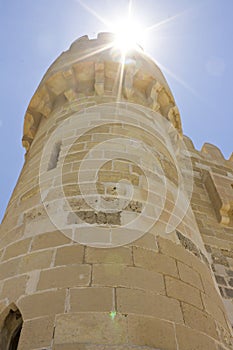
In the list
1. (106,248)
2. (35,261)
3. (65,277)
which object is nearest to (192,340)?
(106,248)

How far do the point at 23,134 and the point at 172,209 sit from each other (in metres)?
4.17

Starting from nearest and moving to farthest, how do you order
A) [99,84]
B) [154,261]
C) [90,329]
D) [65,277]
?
[90,329], [65,277], [154,261], [99,84]

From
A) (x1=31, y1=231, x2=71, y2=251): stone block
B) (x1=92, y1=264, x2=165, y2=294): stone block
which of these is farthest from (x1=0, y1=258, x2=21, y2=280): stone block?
(x1=92, y1=264, x2=165, y2=294): stone block

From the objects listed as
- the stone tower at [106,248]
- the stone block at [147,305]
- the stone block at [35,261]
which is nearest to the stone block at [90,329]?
the stone tower at [106,248]

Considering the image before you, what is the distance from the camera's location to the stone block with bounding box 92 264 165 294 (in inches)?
96.9

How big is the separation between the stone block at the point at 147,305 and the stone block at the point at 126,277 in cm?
6

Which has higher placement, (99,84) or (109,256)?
(99,84)

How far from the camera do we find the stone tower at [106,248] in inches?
88.0

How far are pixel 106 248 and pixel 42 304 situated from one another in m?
0.67

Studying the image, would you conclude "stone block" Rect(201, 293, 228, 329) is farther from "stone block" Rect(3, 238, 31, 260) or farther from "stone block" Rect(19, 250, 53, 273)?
"stone block" Rect(3, 238, 31, 260)

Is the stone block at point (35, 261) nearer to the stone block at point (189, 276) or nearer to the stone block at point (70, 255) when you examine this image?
the stone block at point (70, 255)

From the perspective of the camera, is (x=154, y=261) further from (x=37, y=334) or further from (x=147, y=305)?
(x=37, y=334)

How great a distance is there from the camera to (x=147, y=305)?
2.38m

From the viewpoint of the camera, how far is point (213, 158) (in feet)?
28.3
